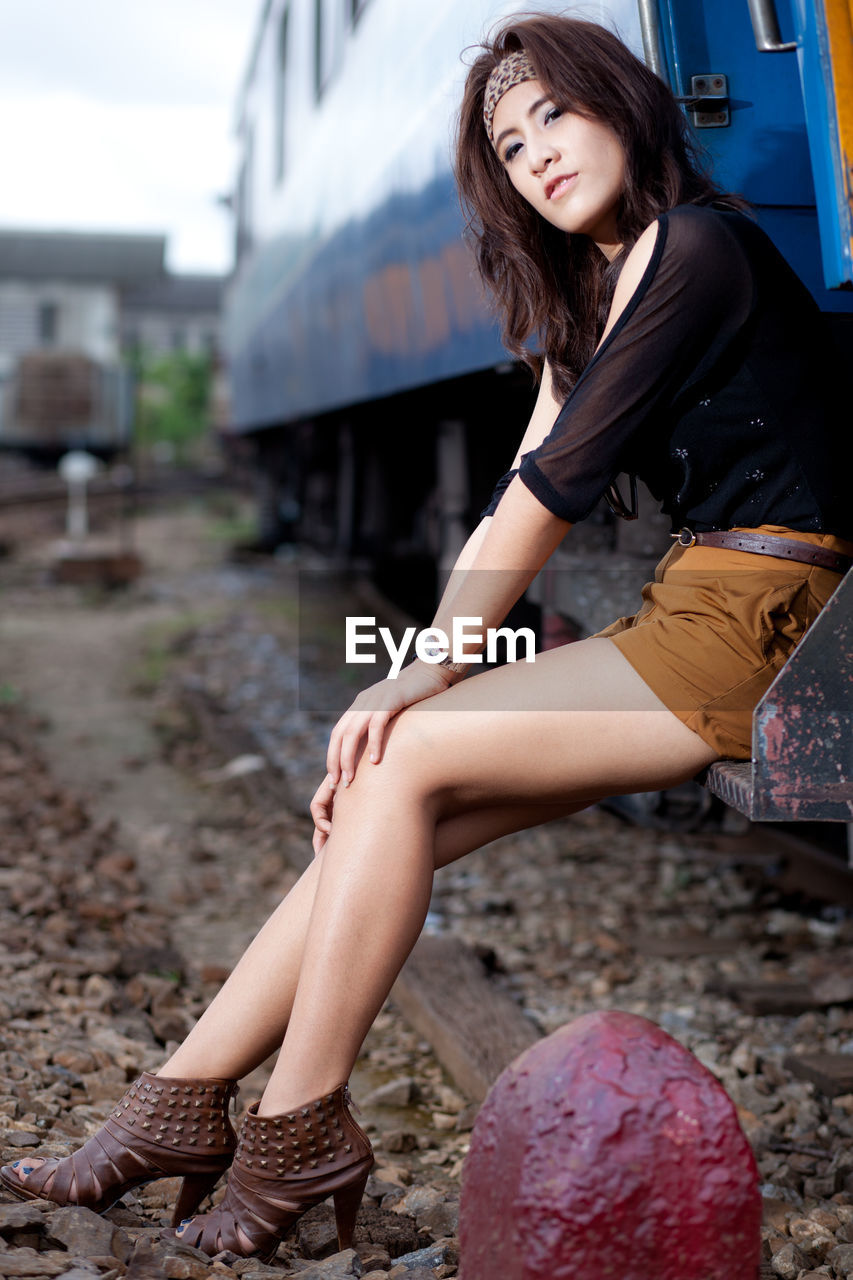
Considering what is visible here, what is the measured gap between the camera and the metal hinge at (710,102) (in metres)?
2.29

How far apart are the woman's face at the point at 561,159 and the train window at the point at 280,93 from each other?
22.4 feet

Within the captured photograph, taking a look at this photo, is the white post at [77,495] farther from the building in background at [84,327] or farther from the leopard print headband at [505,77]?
the leopard print headband at [505,77]

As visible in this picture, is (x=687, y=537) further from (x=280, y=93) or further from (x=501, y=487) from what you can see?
(x=280, y=93)

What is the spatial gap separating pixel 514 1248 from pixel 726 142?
69.6 inches

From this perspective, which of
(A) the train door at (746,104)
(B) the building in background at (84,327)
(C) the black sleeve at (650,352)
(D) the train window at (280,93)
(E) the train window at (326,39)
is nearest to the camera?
(C) the black sleeve at (650,352)

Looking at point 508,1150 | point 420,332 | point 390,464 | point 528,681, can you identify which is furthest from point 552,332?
point 390,464

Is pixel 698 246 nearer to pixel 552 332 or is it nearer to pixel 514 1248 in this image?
pixel 552 332

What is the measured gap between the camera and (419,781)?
1880mm

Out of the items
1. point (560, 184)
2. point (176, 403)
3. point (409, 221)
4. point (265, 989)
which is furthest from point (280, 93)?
point (176, 403)

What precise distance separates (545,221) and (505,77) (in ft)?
0.81

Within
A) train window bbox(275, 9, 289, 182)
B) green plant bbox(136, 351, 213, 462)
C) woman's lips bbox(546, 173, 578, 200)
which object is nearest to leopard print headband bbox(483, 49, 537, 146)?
woman's lips bbox(546, 173, 578, 200)

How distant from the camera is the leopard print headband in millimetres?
2061

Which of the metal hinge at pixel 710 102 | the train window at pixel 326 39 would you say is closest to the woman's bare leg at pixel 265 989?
the metal hinge at pixel 710 102

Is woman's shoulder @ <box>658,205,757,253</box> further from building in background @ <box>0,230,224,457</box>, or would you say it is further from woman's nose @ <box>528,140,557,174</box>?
building in background @ <box>0,230,224,457</box>
